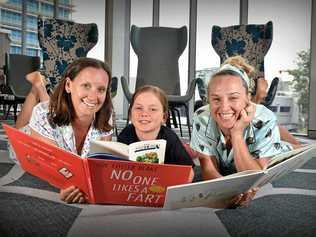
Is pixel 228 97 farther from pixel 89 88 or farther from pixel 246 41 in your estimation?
pixel 246 41

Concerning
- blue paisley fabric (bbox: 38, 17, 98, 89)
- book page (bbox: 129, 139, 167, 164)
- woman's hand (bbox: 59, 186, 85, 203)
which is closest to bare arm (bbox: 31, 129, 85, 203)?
woman's hand (bbox: 59, 186, 85, 203)

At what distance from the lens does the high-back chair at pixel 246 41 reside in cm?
221

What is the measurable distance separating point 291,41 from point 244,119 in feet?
8.75

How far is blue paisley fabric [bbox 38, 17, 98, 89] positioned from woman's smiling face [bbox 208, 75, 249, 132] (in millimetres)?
1178

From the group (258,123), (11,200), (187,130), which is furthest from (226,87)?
(187,130)

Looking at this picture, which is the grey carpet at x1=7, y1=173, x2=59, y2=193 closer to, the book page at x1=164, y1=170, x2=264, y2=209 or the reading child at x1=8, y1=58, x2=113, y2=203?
the reading child at x1=8, y1=58, x2=113, y2=203

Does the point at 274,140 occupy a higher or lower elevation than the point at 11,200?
higher

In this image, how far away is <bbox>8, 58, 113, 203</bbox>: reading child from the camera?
72 cm

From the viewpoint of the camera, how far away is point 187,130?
1.85 meters

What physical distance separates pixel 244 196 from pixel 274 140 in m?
0.19

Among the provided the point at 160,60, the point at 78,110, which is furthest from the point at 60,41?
the point at 78,110

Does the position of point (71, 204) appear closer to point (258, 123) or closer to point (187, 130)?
point (258, 123)

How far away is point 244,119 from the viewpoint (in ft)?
2.25

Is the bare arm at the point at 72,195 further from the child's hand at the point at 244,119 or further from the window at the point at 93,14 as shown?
the window at the point at 93,14
